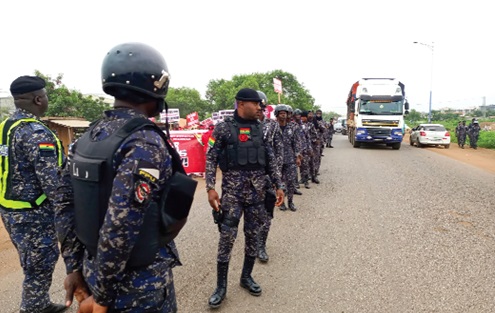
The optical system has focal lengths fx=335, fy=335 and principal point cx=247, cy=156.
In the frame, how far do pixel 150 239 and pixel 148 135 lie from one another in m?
0.46

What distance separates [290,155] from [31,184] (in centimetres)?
442

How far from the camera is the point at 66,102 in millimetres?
22719

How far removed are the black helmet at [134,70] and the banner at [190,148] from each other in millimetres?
8129

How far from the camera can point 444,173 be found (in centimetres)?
1005

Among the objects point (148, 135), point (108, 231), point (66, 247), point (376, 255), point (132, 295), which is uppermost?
point (148, 135)

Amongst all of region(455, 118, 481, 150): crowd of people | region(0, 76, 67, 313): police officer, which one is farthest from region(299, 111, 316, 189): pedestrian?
region(455, 118, 481, 150): crowd of people

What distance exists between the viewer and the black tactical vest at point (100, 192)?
1.40 metres

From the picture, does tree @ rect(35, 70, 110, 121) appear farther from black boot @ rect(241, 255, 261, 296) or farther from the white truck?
black boot @ rect(241, 255, 261, 296)

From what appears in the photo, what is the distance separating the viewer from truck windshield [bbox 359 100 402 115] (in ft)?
54.1

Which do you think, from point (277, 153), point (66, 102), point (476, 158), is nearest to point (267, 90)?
point (66, 102)

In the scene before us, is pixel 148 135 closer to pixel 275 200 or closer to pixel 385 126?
pixel 275 200

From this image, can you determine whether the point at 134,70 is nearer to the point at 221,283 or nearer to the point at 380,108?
the point at 221,283

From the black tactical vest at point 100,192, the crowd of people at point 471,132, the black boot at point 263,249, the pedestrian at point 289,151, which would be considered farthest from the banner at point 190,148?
the crowd of people at point 471,132

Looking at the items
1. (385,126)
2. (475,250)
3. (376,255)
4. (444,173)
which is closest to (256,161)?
(376,255)
